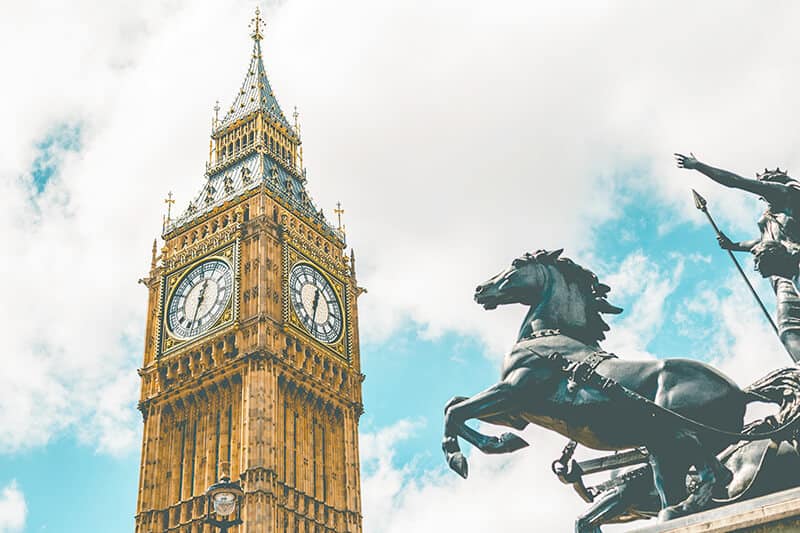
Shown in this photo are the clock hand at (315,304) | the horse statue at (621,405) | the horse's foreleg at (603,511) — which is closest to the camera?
the horse statue at (621,405)

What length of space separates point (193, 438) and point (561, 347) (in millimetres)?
48465

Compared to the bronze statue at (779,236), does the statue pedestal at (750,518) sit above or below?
below

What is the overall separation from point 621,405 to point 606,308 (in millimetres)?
1656

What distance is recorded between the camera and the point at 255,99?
229 feet

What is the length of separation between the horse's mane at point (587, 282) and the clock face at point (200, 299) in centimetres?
4773

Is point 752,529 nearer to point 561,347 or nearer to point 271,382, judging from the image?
point 561,347

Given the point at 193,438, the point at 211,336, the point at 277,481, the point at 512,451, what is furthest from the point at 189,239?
the point at 512,451

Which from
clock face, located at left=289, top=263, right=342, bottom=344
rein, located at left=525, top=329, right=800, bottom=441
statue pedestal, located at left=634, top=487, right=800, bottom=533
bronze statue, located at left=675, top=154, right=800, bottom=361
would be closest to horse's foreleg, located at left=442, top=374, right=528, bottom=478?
rein, located at left=525, top=329, right=800, bottom=441

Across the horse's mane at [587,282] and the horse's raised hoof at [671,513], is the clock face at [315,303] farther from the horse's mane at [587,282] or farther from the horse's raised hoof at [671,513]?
the horse's raised hoof at [671,513]

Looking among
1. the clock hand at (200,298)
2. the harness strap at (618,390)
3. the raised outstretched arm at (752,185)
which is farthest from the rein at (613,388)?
the clock hand at (200,298)

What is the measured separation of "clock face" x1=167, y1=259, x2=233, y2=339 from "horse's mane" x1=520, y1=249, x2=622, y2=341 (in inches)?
1879

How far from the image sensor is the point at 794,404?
8500 mm

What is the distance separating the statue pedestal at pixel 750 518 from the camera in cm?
757

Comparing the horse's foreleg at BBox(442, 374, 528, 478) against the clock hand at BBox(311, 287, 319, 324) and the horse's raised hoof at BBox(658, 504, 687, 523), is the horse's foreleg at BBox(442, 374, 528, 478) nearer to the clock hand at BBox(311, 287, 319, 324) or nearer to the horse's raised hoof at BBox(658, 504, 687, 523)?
the horse's raised hoof at BBox(658, 504, 687, 523)
